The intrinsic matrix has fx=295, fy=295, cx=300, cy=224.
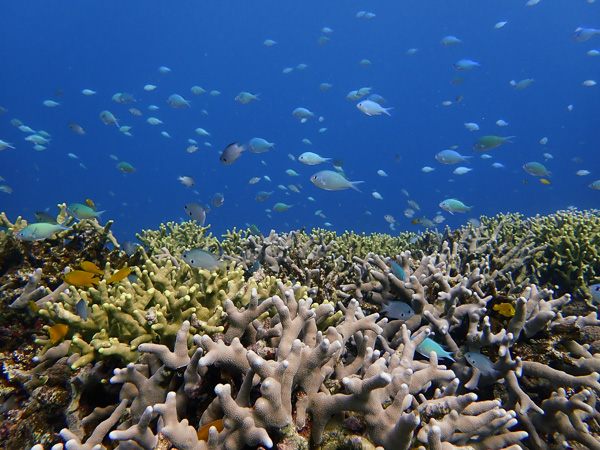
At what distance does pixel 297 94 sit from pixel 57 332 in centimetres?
12724

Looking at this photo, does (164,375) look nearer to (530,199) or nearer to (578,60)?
(530,199)

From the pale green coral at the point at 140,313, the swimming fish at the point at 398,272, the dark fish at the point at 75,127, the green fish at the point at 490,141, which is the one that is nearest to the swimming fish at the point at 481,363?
the swimming fish at the point at 398,272

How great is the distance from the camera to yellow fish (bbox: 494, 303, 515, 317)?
3027 millimetres

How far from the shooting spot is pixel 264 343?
2.22 meters

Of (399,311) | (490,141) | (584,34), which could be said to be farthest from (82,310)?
(584,34)

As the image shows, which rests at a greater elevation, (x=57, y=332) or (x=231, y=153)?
(x=231, y=153)

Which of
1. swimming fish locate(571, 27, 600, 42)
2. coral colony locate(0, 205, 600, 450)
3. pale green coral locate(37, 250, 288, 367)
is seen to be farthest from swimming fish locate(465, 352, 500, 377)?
swimming fish locate(571, 27, 600, 42)

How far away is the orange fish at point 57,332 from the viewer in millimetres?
2273

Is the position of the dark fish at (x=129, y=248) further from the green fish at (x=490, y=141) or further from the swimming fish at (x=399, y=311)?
the green fish at (x=490, y=141)

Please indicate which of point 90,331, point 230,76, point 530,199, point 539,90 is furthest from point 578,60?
point 90,331

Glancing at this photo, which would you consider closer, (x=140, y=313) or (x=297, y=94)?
(x=140, y=313)

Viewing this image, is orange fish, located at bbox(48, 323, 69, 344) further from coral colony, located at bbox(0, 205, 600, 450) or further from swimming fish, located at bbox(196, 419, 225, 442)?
swimming fish, located at bbox(196, 419, 225, 442)

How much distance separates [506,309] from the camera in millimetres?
3055

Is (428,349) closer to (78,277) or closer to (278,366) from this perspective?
(278,366)
